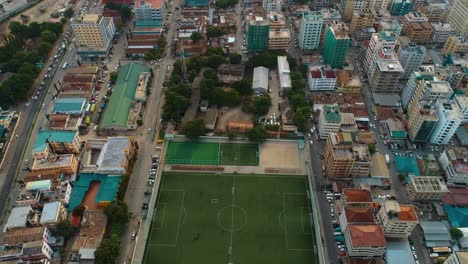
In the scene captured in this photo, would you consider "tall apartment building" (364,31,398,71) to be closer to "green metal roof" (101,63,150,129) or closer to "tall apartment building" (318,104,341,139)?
"tall apartment building" (318,104,341,139)

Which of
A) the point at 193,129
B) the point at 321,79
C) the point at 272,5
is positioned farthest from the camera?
the point at 272,5

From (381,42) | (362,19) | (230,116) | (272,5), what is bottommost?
(230,116)

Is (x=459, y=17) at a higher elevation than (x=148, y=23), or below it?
below

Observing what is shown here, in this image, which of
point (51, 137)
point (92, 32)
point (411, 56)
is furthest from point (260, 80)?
point (51, 137)

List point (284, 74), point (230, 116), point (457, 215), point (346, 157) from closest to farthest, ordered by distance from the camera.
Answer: point (457, 215), point (346, 157), point (230, 116), point (284, 74)

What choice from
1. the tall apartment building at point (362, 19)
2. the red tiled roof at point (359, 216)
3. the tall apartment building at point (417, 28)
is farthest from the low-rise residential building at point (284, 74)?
the tall apartment building at point (417, 28)

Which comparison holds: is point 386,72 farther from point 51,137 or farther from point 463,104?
point 51,137

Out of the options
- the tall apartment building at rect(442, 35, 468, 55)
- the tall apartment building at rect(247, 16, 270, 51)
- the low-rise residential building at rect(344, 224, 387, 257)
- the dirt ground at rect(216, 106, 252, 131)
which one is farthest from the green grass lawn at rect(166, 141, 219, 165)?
the tall apartment building at rect(442, 35, 468, 55)

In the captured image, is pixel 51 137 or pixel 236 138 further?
pixel 236 138
